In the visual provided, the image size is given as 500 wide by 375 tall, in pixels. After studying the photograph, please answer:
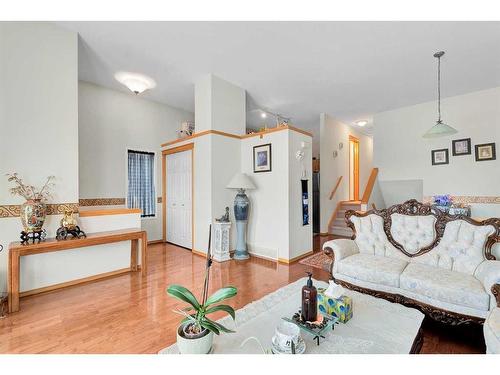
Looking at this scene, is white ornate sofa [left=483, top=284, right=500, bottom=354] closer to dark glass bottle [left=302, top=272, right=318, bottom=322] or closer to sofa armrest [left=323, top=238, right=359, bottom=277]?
dark glass bottle [left=302, top=272, right=318, bottom=322]

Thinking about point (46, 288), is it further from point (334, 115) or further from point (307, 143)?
point (334, 115)

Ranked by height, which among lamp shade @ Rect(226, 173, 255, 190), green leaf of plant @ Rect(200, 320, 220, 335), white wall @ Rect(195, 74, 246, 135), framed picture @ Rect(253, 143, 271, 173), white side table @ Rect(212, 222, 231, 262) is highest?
white wall @ Rect(195, 74, 246, 135)

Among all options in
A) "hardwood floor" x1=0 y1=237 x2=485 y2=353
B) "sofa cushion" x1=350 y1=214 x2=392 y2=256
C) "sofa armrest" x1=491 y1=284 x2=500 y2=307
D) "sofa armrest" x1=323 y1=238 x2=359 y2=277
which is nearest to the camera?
"sofa armrest" x1=491 y1=284 x2=500 y2=307

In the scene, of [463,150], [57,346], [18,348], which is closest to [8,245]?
[18,348]

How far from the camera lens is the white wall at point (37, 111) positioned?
256cm

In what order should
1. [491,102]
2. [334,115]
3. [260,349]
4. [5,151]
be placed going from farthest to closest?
[334,115], [491,102], [5,151], [260,349]

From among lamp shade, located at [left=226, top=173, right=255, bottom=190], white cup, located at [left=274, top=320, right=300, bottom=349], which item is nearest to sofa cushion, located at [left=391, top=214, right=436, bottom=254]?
white cup, located at [left=274, top=320, right=300, bottom=349]

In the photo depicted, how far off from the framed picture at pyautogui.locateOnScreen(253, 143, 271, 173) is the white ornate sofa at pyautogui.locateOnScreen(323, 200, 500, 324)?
5.55ft

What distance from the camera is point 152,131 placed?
5188 millimetres

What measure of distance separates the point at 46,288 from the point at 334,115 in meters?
6.71

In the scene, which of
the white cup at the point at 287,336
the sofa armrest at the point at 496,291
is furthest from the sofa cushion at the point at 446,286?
the white cup at the point at 287,336

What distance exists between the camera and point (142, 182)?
507 cm

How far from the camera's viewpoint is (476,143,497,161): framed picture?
183 inches
